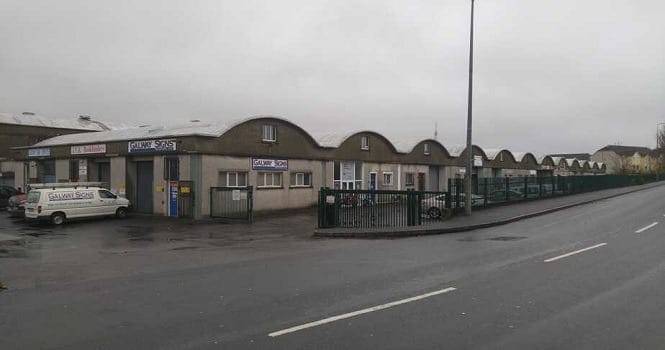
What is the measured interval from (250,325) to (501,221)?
17.0m

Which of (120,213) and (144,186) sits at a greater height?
(144,186)

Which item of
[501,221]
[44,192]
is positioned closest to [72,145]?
[44,192]

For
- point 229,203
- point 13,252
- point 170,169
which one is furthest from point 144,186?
point 13,252

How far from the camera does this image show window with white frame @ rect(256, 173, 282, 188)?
92.6ft

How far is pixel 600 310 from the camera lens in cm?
684

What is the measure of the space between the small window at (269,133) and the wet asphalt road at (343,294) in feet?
43.9

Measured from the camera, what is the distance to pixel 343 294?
807cm

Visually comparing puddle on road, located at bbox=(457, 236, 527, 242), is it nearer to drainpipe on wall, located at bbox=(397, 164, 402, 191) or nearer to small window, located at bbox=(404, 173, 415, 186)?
drainpipe on wall, located at bbox=(397, 164, 402, 191)

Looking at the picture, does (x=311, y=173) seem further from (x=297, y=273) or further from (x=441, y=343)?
(x=441, y=343)

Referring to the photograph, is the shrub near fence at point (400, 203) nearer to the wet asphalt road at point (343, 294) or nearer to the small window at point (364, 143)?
the wet asphalt road at point (343, 294)

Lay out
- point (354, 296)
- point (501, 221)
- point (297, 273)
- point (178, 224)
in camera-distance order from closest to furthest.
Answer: point (354, 296) → point (297, 273) → point (501, 221) → point (178, 224)

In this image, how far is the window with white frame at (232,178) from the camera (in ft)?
86.3

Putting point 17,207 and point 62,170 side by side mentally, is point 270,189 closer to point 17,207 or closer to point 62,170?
point 17,207

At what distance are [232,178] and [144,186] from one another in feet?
17.2
